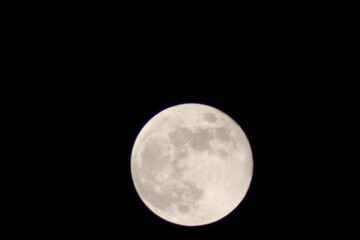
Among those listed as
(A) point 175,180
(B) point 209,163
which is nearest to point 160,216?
(A) point 175,180

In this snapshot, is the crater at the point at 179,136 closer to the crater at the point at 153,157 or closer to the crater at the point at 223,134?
the crater at the point at 153,157

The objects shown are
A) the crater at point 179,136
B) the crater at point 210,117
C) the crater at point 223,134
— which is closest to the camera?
the crater at point 179,136

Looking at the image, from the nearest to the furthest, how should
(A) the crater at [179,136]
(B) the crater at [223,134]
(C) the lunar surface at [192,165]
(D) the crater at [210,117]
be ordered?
(C) the lunar surface at [192,165]
(A) the crater at [179,136]
(B) the crater at [223,134]
(D) the crater at [210,117]

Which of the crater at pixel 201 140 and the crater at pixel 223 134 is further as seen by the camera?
the crater at pixel 223 134

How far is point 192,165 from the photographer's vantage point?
5.23 m

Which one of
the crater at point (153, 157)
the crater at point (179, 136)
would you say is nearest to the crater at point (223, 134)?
the crater at point (179, 136)

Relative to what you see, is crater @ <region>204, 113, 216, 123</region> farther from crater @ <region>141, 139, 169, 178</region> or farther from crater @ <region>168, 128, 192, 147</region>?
crater @ <region>141, 139, 169, 178</region>

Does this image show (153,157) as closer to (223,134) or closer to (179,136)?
(179,136)

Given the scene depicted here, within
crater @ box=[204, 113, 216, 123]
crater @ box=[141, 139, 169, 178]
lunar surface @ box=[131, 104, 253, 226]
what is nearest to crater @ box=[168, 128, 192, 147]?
lunar surface @ box=[131, 104, 253, 226]

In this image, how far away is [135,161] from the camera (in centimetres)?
600

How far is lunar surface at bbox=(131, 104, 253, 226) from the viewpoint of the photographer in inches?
208

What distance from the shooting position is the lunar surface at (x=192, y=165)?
5.27m

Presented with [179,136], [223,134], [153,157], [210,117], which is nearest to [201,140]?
[179,136]

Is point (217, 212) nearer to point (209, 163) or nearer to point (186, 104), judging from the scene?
point (209, 163)
